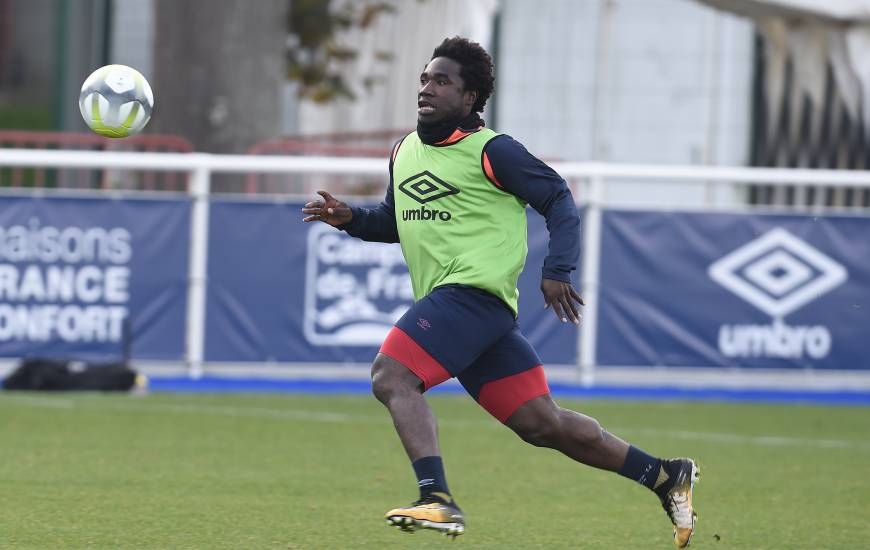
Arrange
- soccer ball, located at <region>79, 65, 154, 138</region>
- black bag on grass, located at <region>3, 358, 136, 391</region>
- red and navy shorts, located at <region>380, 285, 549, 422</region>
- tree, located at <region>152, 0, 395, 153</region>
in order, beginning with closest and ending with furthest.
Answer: red and navy shorts, located at <region>380, 285, 549, 422</region> → soccer ball, located at <region>79, 65, 154, 138</region> → black bag on grass, located at <region>3, 358, 136, 391</region> → tree, located at <region>152, 0, 395, 153</region>

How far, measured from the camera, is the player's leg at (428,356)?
21.4ft

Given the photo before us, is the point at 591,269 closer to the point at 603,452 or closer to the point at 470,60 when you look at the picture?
the point at 603,452

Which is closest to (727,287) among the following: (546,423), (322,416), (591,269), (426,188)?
(591,269)

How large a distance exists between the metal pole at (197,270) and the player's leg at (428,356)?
303 inches

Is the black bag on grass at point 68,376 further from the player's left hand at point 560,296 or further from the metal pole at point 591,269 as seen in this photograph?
the player's left hand at point 560,296

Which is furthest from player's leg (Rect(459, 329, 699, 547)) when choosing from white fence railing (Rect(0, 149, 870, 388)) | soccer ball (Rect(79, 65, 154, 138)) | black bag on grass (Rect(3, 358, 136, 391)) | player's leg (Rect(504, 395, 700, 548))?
white fence railing (Rect(0, 149, 870, 388))

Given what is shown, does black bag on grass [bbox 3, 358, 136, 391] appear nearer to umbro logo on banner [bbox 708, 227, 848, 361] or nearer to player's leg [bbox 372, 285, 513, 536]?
umbro logo on banner [bbox 708, 227, 848, 361]

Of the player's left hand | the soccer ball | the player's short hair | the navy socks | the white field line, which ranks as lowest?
the white field line

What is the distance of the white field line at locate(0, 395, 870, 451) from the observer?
11906 mm

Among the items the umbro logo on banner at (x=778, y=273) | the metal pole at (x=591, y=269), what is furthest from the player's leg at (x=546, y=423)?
the umbro logo on banner at (x=778, y=273)

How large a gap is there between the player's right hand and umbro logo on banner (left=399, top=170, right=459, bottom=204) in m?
0.36

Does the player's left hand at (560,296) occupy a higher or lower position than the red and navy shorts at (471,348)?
higher

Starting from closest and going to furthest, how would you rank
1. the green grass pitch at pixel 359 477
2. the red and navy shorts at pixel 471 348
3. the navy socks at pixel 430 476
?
the navy socks at pixel 430 476, the red and navy shorts at pixel 471 348, the green grass pitch at pixel 359 477

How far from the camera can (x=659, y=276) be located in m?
14.7
